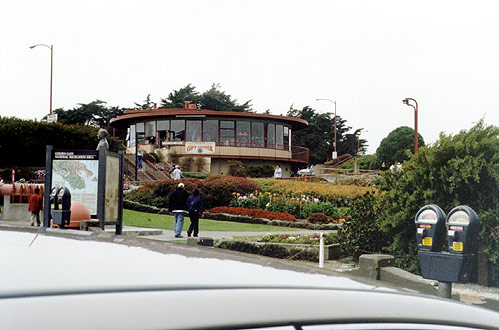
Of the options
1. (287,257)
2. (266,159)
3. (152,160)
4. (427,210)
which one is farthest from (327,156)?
(427,210)

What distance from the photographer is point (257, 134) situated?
1868 inches

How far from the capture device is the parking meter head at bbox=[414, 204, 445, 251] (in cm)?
613

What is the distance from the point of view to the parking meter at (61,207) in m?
10.4

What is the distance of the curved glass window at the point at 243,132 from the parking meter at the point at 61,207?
3609cm

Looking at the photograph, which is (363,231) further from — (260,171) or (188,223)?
(260,171)

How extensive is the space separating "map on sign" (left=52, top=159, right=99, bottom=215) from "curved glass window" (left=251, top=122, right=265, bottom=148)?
33.3 m

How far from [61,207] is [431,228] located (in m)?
7.05

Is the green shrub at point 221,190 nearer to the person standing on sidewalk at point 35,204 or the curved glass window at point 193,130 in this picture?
the person standing on sidewalk at point 35,204

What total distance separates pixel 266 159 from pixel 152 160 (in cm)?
974

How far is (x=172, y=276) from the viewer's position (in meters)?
1.23

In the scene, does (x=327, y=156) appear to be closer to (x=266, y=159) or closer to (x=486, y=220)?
(x=266, y=159)

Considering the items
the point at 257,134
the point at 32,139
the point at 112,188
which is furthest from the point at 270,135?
the point at 112,188

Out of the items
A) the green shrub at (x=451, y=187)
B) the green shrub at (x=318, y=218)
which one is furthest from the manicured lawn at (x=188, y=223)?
the green shrub at (x=451, y=187)

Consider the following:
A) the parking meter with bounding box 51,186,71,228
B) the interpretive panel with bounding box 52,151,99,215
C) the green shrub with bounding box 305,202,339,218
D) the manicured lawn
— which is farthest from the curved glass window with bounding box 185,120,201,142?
the parking meter with bounding box 51,186,71,228
